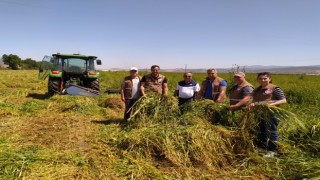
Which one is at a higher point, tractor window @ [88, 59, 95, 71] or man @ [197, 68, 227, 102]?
tractor window @ [88, 59, 95, 71]

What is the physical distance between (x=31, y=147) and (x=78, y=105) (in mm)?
3441

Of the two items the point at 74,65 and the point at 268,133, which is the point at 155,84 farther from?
the point at 74,65

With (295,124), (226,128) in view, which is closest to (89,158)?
(226,128)

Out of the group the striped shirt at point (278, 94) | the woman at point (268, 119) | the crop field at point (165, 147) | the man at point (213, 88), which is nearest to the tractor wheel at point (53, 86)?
the crop field at point (165, 147)

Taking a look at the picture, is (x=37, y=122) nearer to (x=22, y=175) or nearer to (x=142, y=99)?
(x=142, y=99)

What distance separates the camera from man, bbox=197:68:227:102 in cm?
509

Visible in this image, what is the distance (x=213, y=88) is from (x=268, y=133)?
143 centimetres

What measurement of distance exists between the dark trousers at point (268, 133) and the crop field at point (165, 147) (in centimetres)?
13

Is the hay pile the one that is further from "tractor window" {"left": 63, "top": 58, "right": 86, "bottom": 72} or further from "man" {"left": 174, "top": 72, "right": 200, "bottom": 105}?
"tractor window" {"left": 63, "top": 58, "right": 86, "bottom": 72}

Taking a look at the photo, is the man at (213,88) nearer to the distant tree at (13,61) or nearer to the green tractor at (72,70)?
the green tractor at (72,70)

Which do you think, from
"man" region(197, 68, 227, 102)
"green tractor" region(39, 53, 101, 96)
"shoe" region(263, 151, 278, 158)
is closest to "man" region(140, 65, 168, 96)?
"man" region(197, 68, 227, 102)

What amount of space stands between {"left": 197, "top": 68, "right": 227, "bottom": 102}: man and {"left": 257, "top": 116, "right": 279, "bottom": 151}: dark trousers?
1.08 m

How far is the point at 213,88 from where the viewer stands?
5.17 m

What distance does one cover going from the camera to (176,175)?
3422 millimetres
